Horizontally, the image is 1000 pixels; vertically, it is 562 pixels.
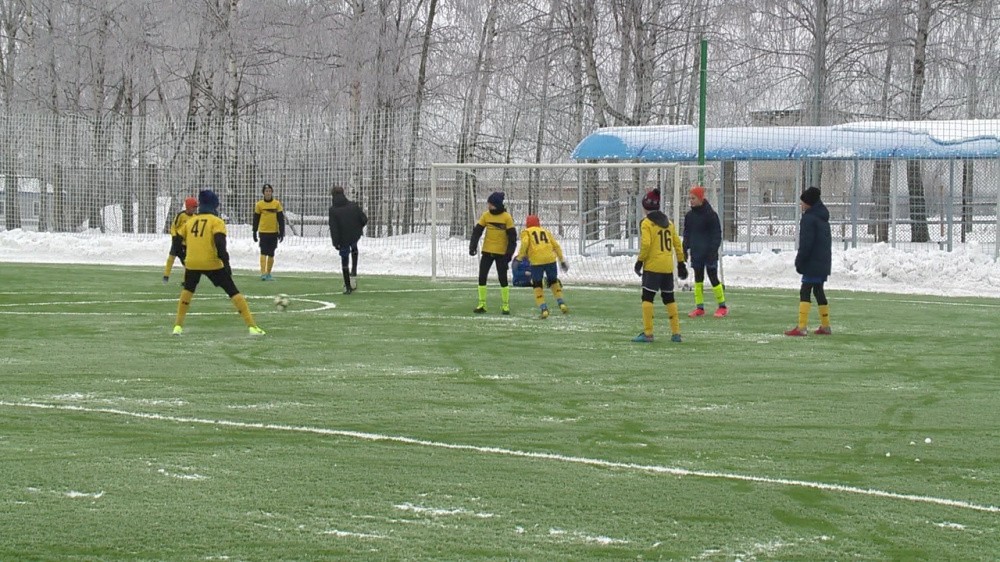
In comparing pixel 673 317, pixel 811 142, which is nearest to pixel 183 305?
pixel 673 317

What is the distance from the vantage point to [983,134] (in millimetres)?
28016

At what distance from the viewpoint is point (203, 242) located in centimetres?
1399

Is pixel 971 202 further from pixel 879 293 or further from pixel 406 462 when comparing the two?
pixel 406 462

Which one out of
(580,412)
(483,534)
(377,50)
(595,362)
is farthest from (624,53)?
(483,534)

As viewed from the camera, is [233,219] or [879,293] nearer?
[879,293]

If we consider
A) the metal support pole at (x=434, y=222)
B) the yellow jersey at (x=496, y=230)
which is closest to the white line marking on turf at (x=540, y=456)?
the yellow jersey at (x=496, y=230)

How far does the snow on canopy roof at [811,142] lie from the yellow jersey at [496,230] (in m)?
12.6

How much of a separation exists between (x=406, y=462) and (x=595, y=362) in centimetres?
485

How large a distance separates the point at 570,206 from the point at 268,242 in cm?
876

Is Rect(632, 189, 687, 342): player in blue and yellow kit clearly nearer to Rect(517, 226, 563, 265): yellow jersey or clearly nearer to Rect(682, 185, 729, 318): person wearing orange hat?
Rect(517, 226, 563, 265): yellow jersey

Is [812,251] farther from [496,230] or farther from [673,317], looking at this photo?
[496,230]

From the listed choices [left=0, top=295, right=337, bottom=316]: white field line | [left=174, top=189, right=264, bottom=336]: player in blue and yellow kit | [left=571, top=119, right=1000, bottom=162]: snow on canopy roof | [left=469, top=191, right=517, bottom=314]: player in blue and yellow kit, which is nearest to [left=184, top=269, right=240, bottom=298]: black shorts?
[left=174, top=189, right=264, bottom=336]: player in blue and yellow kit

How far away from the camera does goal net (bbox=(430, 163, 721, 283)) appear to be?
25453 millimetres

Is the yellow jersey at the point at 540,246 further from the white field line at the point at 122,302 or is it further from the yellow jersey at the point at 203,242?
the yellow jersey at the point at 203,242
